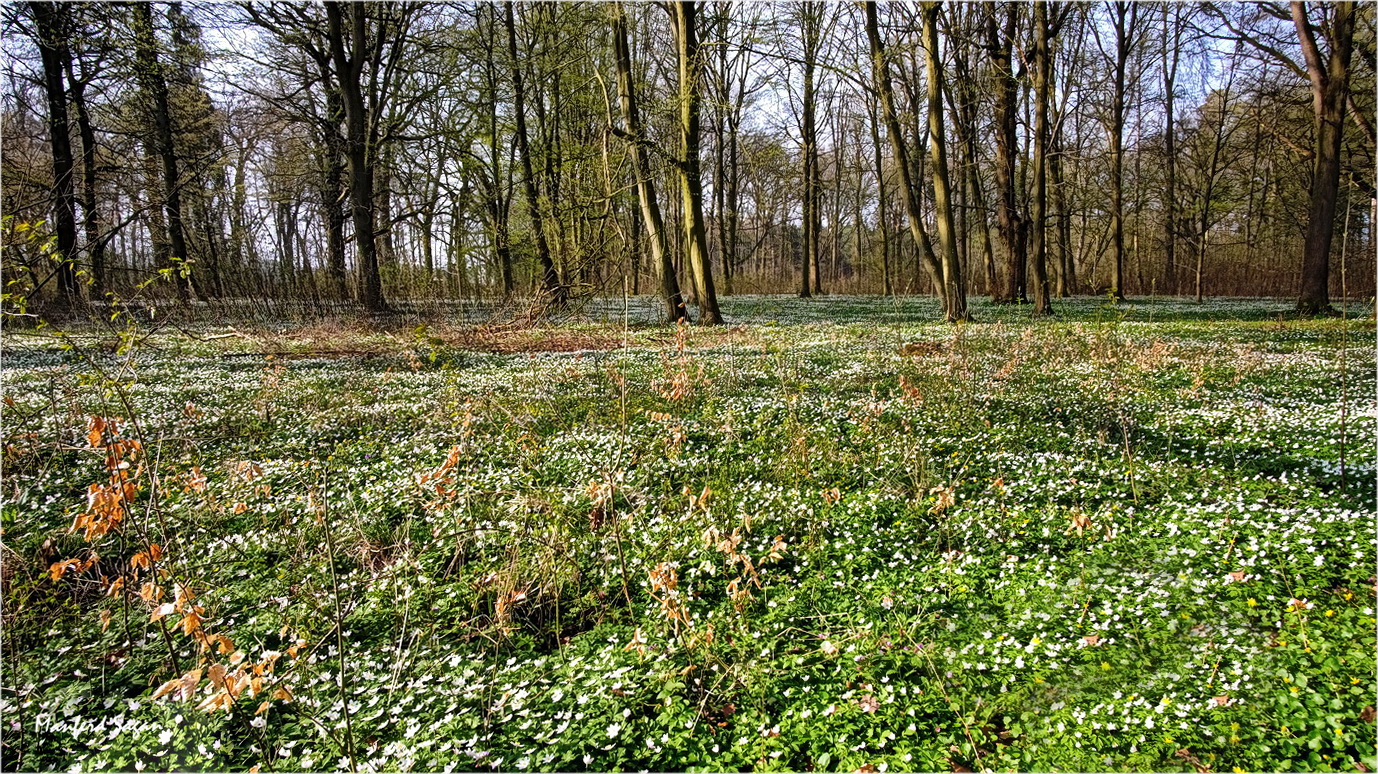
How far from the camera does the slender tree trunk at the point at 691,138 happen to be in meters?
17.8

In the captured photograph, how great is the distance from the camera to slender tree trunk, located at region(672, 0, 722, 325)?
17766mm

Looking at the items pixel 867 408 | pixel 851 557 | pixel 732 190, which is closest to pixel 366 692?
pixel 851 557

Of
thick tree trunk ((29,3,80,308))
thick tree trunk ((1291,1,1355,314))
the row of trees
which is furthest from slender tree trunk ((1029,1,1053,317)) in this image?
thick tree trunk ((29,3,80,308))

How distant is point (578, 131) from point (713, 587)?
3038 centimetres

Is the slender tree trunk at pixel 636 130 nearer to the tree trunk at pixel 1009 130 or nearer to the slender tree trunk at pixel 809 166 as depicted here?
the tree trunk at pixel 1009 130

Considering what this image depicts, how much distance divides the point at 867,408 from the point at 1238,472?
11.5ft

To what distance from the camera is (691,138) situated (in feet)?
60.0

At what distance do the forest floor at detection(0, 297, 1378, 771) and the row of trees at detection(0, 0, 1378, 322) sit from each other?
8.18 feet

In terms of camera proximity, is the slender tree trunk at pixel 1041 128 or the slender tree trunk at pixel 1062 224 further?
the slender tree trunk at pixel 1062 224

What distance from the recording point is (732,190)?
39.0 m

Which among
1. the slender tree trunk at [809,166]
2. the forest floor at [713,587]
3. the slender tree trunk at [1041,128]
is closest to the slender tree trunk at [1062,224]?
the slender tree trunk at [1041,128]

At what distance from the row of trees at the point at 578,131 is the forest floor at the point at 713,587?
98.1 inches

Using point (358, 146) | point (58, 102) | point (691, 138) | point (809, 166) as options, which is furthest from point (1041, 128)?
point (58, 102)

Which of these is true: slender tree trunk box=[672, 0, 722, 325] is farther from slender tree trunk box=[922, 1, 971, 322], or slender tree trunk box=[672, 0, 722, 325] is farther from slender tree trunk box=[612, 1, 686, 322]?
slender tree trunk box=[922, 1, 971, 322]
